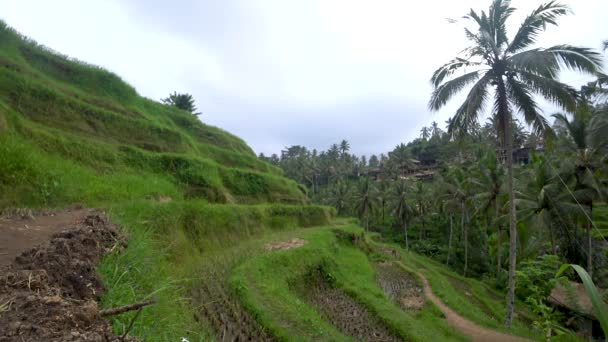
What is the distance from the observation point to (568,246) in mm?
19766

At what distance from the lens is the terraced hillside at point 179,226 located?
6332 millimetres

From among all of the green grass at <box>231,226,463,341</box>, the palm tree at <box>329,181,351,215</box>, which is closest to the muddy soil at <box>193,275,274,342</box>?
the green grass at <box>231,226,463,341</box>

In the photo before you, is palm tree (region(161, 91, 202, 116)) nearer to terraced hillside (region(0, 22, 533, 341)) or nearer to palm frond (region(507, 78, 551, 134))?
terraced hillside (region(0, 22, 533, 341))

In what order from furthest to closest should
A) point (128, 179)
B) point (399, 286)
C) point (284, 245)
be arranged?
point (399, 286) < point (284, 245) < point (128, 179)

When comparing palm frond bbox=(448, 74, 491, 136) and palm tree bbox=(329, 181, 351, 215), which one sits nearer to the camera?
palm frond bbox=(448, 74, 491, 136)

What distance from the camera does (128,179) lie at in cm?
1141

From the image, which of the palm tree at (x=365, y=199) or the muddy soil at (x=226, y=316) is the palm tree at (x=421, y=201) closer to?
the palm tree at (x=365, y=199)

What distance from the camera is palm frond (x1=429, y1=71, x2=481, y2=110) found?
47.9 feet

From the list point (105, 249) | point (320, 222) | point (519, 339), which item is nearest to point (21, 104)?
point (105, 249)

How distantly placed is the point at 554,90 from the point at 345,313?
12.6 metres

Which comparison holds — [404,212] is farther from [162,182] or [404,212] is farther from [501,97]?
[162,182]

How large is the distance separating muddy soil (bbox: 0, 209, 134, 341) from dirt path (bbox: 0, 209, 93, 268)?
0.03 ft

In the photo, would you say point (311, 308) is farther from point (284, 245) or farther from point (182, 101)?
point (182, 101)

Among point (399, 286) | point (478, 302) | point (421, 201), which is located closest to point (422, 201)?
point (421, 201)
